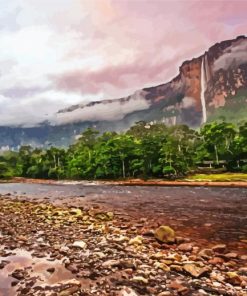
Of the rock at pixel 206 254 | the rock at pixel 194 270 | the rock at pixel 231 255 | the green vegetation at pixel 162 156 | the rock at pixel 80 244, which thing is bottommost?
the rock at pixel 231 255

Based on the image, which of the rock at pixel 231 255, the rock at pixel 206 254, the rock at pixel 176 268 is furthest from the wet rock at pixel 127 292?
the rock at pixel 231 255

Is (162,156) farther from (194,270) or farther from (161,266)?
(194,270)

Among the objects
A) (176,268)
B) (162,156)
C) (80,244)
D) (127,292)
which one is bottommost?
(127,292)

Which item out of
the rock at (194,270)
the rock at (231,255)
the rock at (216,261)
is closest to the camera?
the rock at (194,270)

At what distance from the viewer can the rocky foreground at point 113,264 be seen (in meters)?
9.59

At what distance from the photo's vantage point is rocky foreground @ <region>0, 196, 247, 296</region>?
9.59 meters

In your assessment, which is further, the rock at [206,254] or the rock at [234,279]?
the rock at [206,254]

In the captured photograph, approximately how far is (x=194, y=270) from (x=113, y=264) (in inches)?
110

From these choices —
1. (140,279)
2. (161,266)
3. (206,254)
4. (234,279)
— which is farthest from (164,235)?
(234,279)

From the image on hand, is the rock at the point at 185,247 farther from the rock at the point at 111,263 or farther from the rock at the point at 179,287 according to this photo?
the rock at the point at 179,287

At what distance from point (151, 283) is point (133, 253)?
306 cm

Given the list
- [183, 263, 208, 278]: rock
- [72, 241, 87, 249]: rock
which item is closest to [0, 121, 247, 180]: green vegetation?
[72, 241, 87, 249]: rock

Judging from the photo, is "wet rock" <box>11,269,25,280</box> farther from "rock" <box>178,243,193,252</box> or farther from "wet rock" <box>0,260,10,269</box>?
"rock" <box>178,243,193,252</box>

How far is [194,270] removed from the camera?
412 inches
